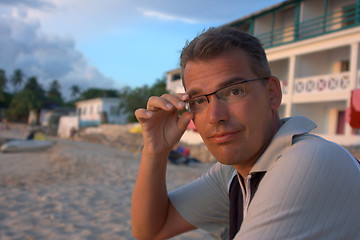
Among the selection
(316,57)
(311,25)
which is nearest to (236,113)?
(311,25)

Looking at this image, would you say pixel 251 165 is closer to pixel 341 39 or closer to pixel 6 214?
pixel 6 214

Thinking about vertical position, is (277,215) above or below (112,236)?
above

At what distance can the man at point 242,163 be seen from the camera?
873 millimetres

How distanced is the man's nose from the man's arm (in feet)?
0.98

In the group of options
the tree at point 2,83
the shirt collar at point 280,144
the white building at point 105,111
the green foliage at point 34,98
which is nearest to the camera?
the shirt collar at point 280,144

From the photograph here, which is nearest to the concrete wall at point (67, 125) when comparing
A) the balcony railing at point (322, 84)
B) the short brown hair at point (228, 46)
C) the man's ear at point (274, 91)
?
the balcony railing at point (322, 84)

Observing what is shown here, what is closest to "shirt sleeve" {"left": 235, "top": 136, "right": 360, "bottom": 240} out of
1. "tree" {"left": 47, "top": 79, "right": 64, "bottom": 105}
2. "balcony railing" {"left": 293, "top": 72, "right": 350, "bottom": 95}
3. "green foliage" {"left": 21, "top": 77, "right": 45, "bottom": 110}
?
"balcony railing" {"left": 293, "top": 72, "right": 350, "bottom": 95}

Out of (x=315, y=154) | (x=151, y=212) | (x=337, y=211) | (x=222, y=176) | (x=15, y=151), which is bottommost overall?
(x=15, y=151)

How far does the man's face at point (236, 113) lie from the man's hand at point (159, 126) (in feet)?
0.87

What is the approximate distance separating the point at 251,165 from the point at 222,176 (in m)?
0.46

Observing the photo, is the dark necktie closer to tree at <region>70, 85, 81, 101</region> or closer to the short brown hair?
the short brown hair

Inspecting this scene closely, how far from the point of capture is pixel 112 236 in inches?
129

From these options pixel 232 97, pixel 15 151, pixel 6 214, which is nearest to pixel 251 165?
pixel 232 97

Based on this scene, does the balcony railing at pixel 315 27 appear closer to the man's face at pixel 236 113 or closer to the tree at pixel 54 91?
the man's face at pixel 236 113
